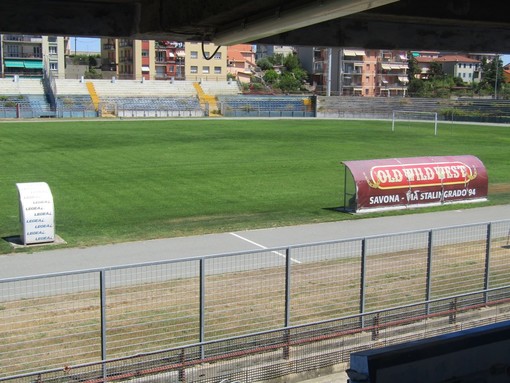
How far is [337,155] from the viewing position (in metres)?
37.9

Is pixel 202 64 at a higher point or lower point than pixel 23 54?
lower

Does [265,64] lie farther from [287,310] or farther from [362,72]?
[287,310]

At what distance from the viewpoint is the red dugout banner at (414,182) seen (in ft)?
71.2

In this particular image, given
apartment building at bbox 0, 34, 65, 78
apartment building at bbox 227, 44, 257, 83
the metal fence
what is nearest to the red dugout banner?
the metal fence

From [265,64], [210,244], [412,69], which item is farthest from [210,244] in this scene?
[265,64]

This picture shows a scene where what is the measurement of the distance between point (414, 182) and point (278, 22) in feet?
51.2

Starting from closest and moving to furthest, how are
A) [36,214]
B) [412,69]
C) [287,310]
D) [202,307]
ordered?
[202,307] < [287,310] < [36,214] < [412,69]

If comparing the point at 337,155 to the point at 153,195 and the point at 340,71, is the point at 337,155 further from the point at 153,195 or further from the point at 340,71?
the point at 340,71

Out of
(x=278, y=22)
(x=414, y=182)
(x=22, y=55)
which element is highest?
(x=22, y=55)

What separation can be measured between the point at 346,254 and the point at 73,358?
17.0ft

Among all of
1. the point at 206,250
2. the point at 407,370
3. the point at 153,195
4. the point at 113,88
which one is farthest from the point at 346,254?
the point at 113,88

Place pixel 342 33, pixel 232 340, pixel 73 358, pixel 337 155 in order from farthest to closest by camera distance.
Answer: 1. pixel 337 155
2. pixel 342 33
3. pixel 232 340
4. pixel 73 358

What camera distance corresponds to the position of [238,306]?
34.6 feet

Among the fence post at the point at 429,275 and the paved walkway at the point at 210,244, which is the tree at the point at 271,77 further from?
the fence post at the point at 429,275
